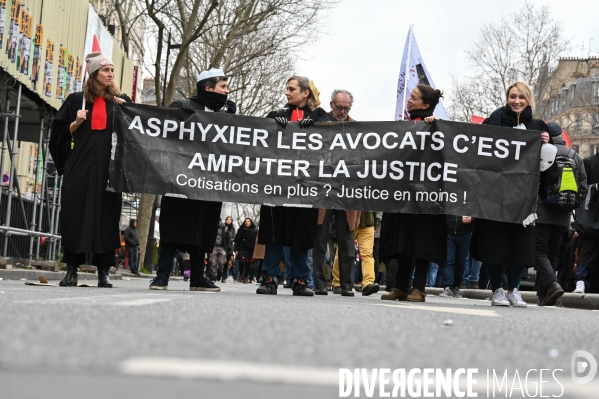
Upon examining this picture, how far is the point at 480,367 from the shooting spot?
106 inches

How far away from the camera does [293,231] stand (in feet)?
31.8

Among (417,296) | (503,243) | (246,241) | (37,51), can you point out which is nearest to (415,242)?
(417,296)

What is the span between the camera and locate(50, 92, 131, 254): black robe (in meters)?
9.20

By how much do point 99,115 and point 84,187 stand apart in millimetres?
721

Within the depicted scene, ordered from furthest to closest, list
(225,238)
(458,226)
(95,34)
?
(225,238) < (95,34) < (458,226)

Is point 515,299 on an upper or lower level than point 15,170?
lower

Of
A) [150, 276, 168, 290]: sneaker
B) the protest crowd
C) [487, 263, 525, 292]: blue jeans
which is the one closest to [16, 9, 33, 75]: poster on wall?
the protest crowd

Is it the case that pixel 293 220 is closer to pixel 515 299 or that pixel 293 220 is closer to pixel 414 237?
pixel 414 237

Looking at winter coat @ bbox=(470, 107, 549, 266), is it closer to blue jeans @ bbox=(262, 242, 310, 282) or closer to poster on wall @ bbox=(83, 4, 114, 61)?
blue jeans @ bbox=(262, 242, 310, 282)

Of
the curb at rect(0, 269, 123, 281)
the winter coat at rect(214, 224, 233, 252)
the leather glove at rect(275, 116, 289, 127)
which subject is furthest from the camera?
the winter coat at rect(214, 224, 233, 252)

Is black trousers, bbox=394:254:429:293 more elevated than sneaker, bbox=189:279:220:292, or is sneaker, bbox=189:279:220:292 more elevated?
black trousers, bbox=394:254:429:293

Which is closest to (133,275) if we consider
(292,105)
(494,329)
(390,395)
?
(292,105)

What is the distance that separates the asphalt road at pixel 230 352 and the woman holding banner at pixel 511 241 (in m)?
5.13

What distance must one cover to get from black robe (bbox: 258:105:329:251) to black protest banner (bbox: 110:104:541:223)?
130 millimetres
